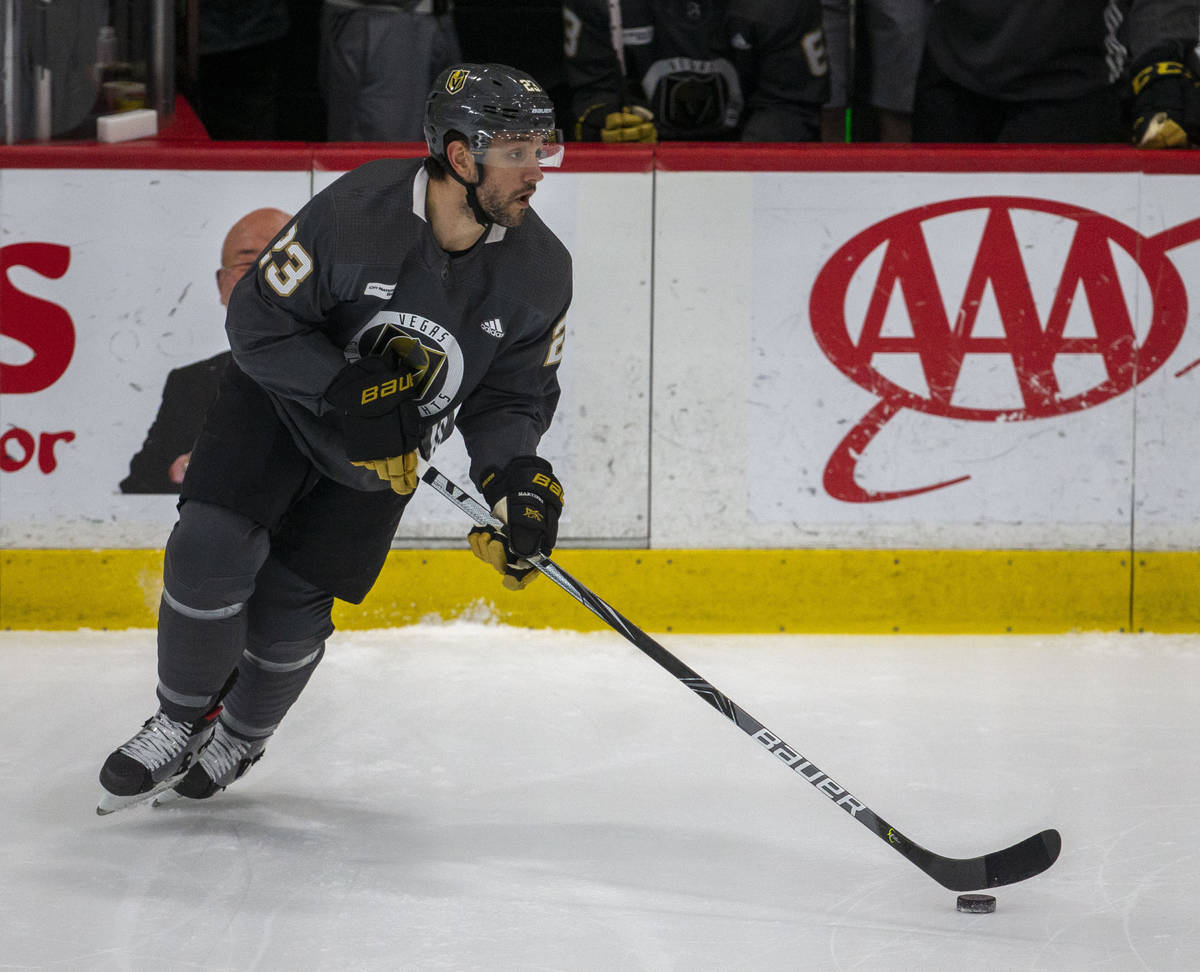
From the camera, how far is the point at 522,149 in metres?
2.21

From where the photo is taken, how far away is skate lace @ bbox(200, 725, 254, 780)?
8.32 feet

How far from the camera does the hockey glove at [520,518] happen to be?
2314 mm

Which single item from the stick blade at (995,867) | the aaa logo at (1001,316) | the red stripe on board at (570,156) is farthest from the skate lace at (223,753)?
the aaa logo at (1001,316)

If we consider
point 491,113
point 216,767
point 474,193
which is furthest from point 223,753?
point 491,113

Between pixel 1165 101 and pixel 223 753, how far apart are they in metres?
2.56

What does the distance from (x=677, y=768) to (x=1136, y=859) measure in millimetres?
783

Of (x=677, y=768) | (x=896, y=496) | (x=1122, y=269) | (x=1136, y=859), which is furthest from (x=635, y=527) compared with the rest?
(x=1136, y=859)

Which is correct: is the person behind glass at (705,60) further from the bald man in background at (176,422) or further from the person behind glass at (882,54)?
the bald man in background at (176,422)

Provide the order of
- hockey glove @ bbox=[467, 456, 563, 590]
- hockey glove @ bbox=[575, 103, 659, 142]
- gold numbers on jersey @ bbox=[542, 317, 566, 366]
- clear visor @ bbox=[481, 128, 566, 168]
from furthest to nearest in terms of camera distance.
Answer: hockey glove @ bbox=[575, 103, 659, 142] < gold numbers on jersey @ bbox=[542, 317, 566, 366] < hockey glove @ bbox=[467, 456, 563, 590] < clear visor @ bbox=[481, 128, 566, 168]

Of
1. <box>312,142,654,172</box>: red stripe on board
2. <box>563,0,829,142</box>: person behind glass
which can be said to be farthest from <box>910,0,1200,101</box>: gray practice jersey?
<box>312,142,654,172</box>: red stripe on board

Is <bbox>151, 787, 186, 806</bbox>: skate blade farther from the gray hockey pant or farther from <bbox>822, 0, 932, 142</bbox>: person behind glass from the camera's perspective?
<bbox>822, 0, 932, 142</bbox>: person behind glass

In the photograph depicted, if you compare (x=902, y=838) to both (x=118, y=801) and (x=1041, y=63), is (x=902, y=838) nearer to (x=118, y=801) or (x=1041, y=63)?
(x=118, y=801)

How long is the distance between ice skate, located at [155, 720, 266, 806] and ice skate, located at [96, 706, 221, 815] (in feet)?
0.17

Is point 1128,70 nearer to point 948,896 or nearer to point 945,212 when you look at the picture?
point 945,212
